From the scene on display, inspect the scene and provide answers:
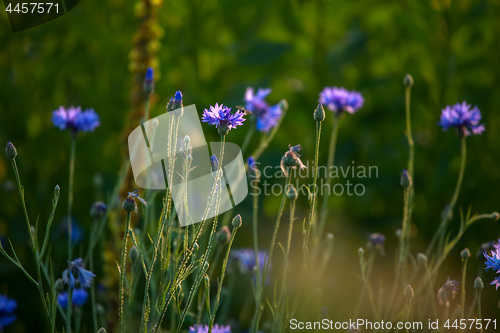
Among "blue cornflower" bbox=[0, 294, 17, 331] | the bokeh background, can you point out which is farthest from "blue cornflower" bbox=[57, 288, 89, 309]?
the bokeh background

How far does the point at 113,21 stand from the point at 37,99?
393 mm

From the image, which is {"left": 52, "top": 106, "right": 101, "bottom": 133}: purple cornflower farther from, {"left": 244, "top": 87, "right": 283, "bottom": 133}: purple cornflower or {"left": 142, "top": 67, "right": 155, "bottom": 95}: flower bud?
{"left": 244, "top": 87, "right": 283, "bottom": 133}: purple cornflower

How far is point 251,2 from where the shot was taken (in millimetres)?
1432

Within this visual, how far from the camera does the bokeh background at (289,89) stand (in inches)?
55.5

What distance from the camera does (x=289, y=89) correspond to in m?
1.70

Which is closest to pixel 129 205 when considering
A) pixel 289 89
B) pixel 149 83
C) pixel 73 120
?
pixel 149 83

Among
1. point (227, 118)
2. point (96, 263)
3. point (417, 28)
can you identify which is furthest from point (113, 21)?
point (227, 118)

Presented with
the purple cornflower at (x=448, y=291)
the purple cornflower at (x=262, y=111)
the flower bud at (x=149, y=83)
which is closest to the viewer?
the purple cornflower at (x=448, y=291)

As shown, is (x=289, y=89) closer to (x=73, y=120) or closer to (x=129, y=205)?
(x=73, y=120)

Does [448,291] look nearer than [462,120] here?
Yes

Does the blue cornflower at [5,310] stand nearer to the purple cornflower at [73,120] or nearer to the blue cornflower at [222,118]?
the purple cornflower at [73,120]

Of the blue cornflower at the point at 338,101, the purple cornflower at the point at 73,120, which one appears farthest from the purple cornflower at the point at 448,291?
the purple cornflower at the point at 73,120

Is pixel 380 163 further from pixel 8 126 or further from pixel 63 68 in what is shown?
pixel 8 126

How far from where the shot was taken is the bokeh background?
1410mm
